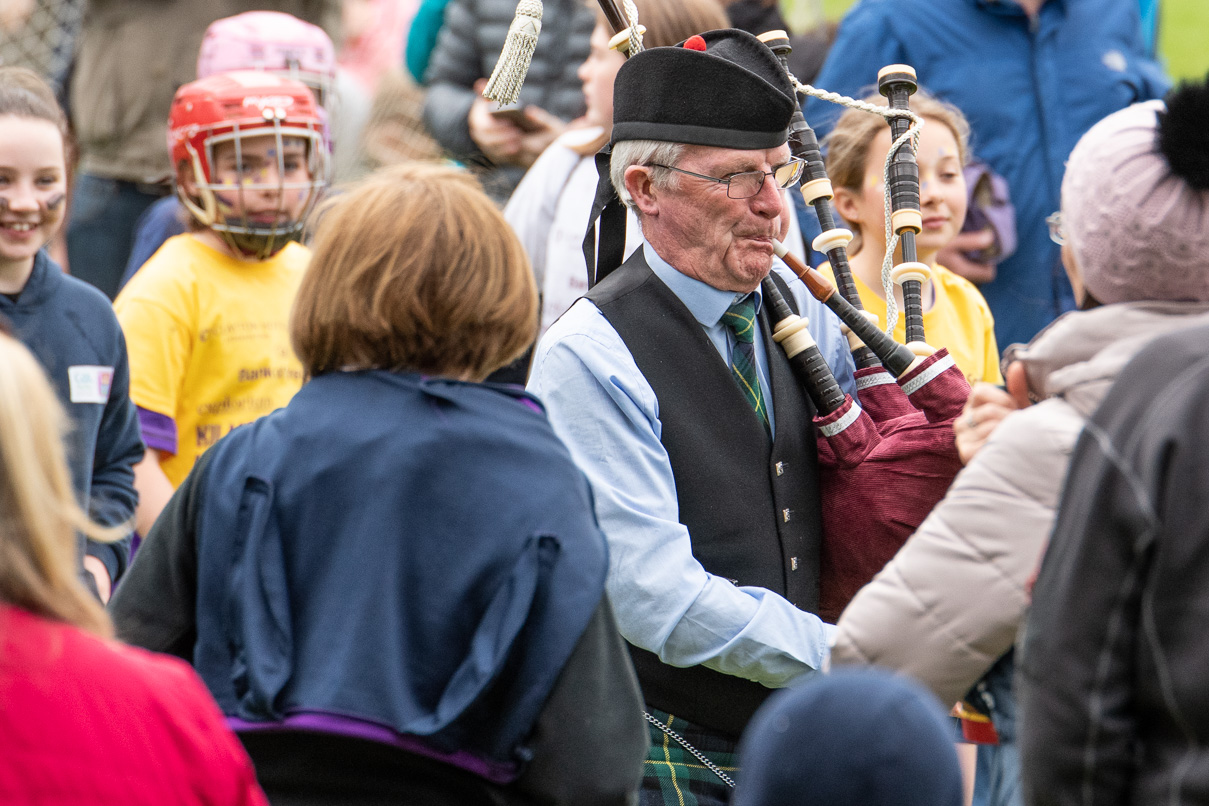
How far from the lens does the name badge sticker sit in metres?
3.32

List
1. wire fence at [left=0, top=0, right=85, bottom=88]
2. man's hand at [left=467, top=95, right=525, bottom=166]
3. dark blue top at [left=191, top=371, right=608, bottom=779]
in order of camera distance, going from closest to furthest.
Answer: dark blue top at [left=191, top=371, right=608, bottom=779], man's hand at [left=467, top=95, right=525, bottom=166], wire fence at [left=0, top=0, right=85, bottom=88]

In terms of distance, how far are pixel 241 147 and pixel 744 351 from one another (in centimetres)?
176

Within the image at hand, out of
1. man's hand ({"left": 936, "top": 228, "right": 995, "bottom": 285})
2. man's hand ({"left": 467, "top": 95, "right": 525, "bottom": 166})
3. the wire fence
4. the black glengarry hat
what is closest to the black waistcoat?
the black glengarry hat

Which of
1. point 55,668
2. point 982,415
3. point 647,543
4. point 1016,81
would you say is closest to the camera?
point 55,668

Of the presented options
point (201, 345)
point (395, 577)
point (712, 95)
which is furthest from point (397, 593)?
point (201, 345)

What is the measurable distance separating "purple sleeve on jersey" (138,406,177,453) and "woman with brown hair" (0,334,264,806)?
7.26 feet

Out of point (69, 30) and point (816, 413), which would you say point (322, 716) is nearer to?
point (816, 413)

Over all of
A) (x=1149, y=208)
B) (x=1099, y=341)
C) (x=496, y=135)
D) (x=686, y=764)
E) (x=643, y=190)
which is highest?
(x=1149, y=208)

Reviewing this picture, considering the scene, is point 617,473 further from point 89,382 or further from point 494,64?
point 494,64

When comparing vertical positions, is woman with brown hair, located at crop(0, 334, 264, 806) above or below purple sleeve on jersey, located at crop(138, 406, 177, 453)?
above

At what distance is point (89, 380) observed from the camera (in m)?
3.34

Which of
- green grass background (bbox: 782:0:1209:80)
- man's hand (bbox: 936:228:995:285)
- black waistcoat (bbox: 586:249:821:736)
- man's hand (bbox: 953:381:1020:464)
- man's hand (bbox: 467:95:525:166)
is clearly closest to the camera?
man's hand (bbox: 953:381:1020:464)

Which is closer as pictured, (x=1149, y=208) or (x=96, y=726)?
(x=96, y=726)

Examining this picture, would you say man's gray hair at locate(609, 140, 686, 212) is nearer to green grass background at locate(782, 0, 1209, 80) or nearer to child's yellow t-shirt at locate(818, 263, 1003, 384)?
child's yellow t-shirt at locate(818, 263, 1003, 384)
